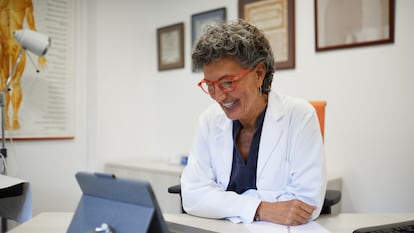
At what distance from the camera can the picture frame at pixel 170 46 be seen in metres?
3.01

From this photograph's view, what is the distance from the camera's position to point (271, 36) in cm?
251

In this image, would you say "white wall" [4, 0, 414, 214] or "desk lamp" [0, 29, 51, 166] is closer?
"white wall" [4, 0, 414, 214]

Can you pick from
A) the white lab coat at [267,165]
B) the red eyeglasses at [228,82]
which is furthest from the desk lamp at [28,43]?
the red eyeglasses at [228,82]

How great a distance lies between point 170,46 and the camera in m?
3.09

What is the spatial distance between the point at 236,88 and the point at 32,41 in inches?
59.9

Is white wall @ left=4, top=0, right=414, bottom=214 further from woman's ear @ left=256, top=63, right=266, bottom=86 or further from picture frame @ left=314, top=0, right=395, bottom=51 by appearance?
woman's ear @ left=256, top=63, right=266, bottom=86

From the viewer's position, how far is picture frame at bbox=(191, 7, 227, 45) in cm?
274

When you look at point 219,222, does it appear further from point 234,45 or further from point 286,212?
point 234,45

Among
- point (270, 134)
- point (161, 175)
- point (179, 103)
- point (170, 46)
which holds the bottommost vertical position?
point (161, 175)

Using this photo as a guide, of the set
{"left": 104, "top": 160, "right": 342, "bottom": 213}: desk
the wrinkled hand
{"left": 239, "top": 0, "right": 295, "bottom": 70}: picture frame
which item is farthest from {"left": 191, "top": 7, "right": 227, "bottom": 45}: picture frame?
the wrinkled hand

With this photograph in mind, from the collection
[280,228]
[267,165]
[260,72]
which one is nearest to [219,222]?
[280,228]

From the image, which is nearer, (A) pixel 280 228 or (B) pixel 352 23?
(A) pixel 280 228

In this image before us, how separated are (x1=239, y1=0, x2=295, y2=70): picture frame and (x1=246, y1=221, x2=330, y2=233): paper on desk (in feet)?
5.01

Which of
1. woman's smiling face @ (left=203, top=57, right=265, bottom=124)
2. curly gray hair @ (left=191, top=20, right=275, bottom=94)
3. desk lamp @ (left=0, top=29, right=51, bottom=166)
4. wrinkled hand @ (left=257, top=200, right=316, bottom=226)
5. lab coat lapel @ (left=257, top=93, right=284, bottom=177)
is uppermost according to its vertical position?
desk lamp @ (left=0, top=29, right=51, bottom=166)
